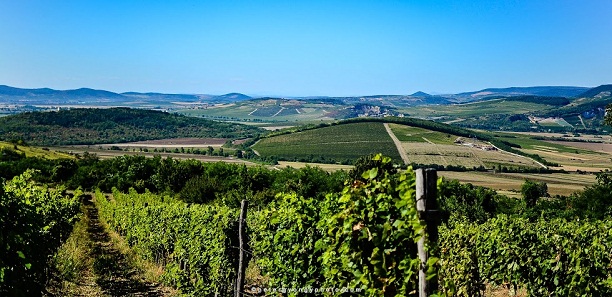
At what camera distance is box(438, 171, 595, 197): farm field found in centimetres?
6900

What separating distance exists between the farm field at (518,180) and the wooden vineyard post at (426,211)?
216 feet

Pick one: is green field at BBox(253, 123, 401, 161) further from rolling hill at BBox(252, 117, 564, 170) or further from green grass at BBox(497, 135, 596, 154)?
green grass at BBox(497, 135, 596, 154)

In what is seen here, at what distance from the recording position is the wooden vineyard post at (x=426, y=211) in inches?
171

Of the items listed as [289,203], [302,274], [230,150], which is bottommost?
[230,150]

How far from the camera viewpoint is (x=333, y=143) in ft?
418

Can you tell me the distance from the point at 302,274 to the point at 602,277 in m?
6.48

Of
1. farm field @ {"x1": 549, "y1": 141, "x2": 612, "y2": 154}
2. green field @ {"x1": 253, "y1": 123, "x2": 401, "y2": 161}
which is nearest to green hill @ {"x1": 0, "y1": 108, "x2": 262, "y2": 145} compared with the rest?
green field @ {"x1": 253, "y1": 123, "x2": 401, "y2": 161}

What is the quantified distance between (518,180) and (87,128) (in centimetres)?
14864

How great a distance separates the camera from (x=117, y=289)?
47.3ft

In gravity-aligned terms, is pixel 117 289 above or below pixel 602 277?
below

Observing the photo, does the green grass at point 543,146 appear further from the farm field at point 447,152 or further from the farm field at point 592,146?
the farm field at point 447,152

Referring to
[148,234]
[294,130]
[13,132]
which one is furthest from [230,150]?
[148,234]

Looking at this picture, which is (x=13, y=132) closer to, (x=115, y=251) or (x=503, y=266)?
(x=115, y=251)

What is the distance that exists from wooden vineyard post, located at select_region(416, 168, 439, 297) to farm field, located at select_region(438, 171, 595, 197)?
65855 mm
